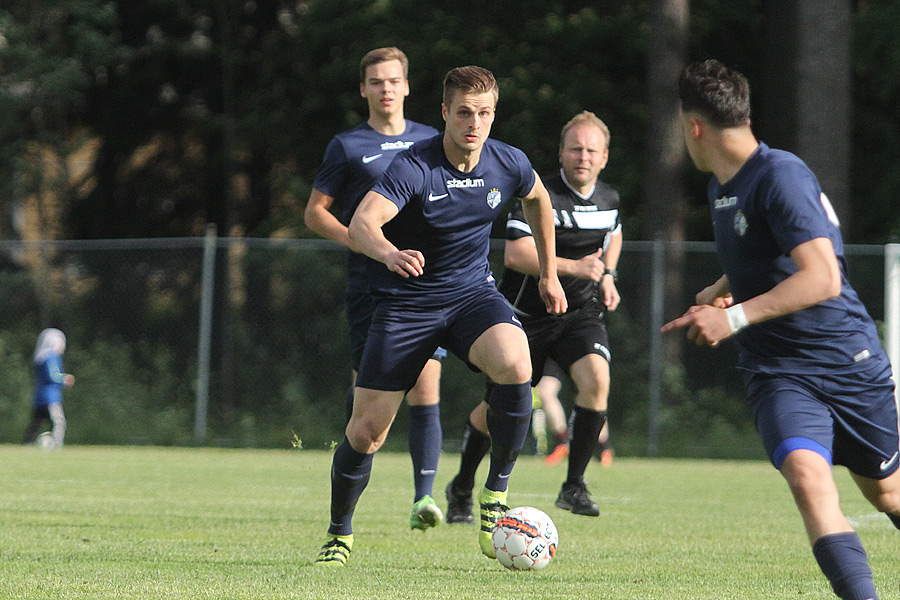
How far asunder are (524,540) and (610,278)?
2361 millimetres

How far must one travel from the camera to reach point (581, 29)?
19.0 m

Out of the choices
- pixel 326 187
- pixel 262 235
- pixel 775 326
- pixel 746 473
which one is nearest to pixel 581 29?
pixel 262 235

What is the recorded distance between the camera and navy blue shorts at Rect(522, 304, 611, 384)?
7172mm

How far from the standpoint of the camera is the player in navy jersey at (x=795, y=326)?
3.63 m

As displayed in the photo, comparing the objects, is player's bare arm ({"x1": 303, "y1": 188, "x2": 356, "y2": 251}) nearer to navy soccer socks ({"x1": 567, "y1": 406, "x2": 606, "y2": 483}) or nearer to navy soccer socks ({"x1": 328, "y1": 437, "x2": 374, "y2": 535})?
navy soccer socks ({"x1": 328, "y1": 437, "x2": 374, "y2": 535})

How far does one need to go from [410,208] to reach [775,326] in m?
2.07

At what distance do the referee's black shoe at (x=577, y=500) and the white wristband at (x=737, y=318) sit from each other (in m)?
3.31

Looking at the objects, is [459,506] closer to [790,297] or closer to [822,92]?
[790,297]

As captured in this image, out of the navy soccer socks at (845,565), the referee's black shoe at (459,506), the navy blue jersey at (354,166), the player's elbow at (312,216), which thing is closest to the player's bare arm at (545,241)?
the navy blue jersey at (354,166)

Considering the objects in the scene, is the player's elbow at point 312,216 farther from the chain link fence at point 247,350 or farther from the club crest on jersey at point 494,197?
the chain link fence at point 247,350

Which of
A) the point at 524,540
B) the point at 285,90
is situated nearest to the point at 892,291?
the point at 524,540

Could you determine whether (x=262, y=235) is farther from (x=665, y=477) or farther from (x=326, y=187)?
(x=326, y=187)

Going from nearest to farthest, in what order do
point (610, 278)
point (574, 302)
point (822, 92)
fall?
point (610, 278)
point (574, 302)
point (822, 92)

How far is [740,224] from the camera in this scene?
3877mm
